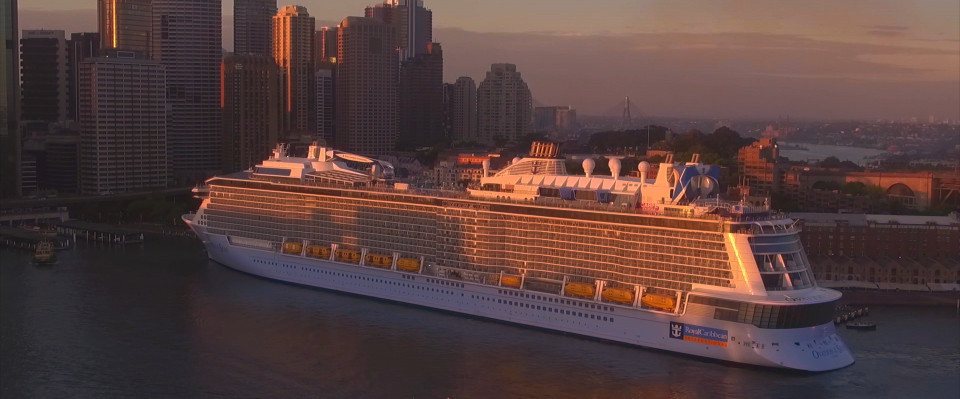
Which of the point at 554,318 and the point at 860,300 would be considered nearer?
the point at 554,318

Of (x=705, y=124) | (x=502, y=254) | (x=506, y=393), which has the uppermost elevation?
(x=705, y=124)

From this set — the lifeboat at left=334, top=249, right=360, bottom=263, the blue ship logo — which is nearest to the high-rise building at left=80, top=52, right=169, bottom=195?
the lifeboat at left=334, top=249, right=360, bottom=263

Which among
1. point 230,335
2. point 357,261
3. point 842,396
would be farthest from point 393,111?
point 842,396

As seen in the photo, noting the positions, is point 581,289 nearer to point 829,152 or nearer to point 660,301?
point 660,301

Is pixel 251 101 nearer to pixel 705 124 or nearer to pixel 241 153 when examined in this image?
pixel 241 153

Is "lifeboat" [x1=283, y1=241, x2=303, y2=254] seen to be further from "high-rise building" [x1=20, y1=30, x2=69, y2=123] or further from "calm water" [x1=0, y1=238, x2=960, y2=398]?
"high-rise building" [x1=20, y1=30, x2=69, y2=123]
